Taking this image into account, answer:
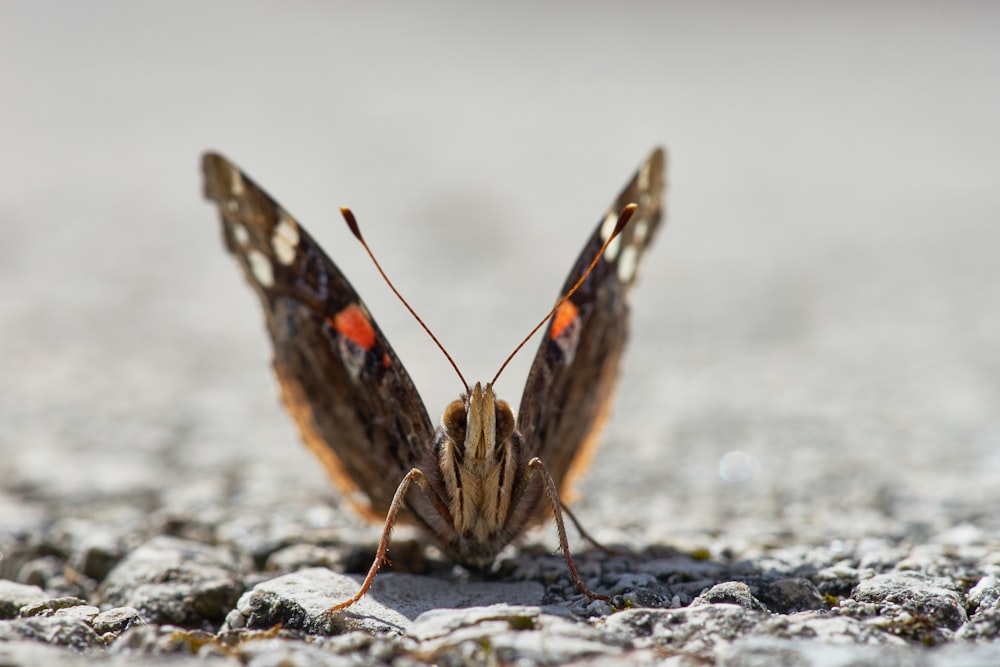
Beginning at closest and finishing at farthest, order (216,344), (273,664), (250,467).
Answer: (273,664), (250,467), (216,344)

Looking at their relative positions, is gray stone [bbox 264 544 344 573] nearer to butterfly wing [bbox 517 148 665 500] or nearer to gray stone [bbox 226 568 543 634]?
gray stone [bbox 226 568 543 634]

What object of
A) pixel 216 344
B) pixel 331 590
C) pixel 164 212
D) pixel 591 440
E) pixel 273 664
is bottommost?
pixel 273 664

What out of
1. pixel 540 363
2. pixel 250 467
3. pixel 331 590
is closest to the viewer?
pixel 331 590

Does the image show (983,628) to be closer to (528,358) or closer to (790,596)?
(790,596)

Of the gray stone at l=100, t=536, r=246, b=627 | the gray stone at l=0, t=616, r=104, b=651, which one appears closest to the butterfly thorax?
the gray stone at l=100, t=536, r=246, b=627

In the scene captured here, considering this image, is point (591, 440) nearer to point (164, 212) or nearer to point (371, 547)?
point (371, 547)

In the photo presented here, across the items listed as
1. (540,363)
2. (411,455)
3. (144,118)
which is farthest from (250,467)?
(144,118)

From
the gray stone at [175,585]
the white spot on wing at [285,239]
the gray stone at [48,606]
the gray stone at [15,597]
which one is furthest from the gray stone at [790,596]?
the gray stone at [15,597]

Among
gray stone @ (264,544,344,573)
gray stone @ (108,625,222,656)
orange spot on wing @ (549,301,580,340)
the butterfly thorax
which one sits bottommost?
gray stone @ (108,625,222,656)

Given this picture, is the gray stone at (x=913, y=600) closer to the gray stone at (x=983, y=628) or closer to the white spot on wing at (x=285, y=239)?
the gray stone at (x=983, y=628)
